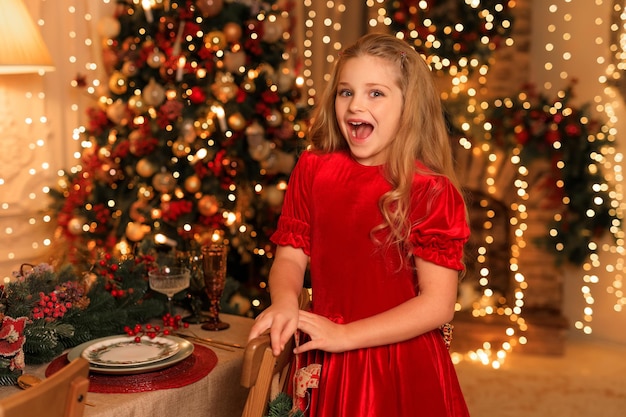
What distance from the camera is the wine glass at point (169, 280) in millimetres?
1838

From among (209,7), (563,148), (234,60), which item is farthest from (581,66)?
(209,7)

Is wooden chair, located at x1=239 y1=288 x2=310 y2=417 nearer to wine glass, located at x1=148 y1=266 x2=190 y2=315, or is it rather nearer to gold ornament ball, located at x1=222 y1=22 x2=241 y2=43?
wine glass, located at x1=148 y1=266 x2=190 y2=315

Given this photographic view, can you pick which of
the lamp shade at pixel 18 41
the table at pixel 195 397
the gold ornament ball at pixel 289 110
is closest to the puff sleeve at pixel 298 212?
the table at pixel 195 397

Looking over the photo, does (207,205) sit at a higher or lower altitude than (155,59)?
lower

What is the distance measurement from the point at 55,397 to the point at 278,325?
0.40 m

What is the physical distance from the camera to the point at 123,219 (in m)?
3.28

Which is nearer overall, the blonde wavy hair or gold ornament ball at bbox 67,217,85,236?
the blonde wavy hair

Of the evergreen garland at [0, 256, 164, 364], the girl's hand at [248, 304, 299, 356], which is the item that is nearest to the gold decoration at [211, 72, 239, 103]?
the evergreen garland at [0, 256, 164, 364]

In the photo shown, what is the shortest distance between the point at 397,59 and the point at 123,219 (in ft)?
6.78

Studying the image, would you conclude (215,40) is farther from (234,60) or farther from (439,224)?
(439,224)

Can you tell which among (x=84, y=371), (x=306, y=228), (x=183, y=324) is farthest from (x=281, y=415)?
(x=183, y=324)

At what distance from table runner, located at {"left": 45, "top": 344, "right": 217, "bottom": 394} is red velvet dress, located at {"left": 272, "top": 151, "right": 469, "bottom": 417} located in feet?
0.74

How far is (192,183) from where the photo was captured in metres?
3.20

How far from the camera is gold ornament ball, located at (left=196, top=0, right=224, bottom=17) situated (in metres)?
3.16
